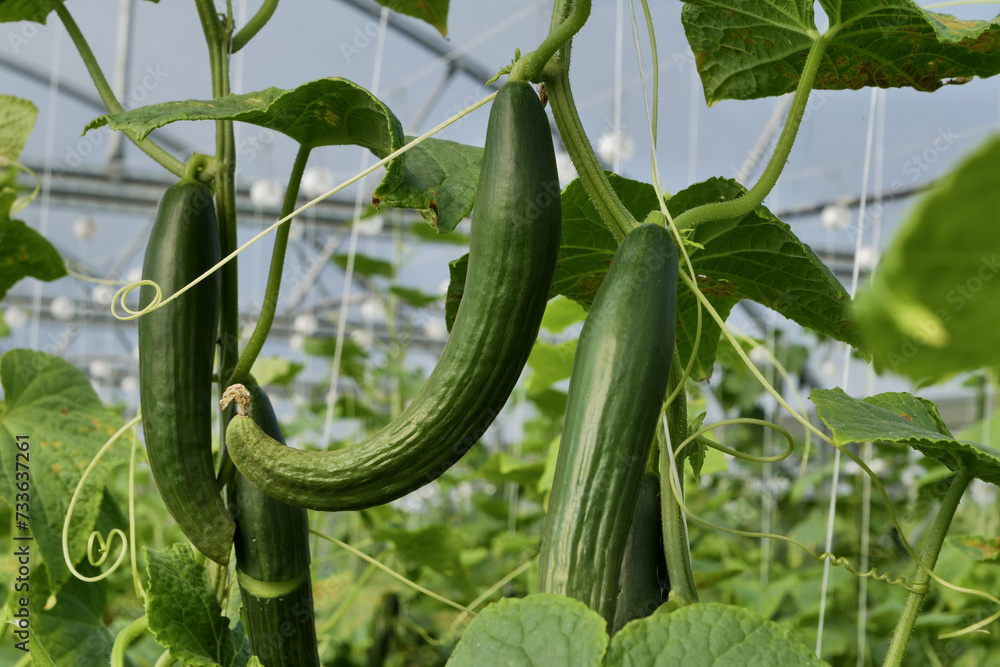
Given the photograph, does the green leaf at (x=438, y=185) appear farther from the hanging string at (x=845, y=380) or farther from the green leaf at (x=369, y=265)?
the green leaf at (x=369, y=265)

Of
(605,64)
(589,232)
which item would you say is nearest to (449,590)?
(589,232)

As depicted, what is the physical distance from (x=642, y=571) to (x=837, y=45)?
393 millimetres

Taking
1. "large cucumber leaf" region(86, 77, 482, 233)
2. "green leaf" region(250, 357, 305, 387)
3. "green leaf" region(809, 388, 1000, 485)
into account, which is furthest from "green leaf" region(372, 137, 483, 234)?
"green leaf" region(250, 357, 305, 387)

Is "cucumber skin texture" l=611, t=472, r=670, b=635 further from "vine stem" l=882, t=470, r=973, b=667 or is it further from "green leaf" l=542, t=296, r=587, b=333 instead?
"green leaf" l=542, t=296, r=587, b=333

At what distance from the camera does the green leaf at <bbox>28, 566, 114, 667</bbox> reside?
0.79 m

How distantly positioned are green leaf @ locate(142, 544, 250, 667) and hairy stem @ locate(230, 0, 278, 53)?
1.22 feet

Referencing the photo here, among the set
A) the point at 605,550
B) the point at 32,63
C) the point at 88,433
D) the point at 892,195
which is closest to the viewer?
the point at 605,550

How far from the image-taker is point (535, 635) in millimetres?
417

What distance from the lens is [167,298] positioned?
54 cm

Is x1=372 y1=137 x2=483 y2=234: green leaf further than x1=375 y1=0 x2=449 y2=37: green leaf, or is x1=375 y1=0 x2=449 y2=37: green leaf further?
x1=375 y1=0 x2=449 y2=37: green leaf

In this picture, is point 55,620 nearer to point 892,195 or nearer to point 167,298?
point 167,298

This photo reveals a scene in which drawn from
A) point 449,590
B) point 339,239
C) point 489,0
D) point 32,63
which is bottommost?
point 449,590

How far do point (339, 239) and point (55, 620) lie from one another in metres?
6.28

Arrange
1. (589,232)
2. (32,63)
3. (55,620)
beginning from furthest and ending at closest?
(32,63)
(55,620)
(589,232)
